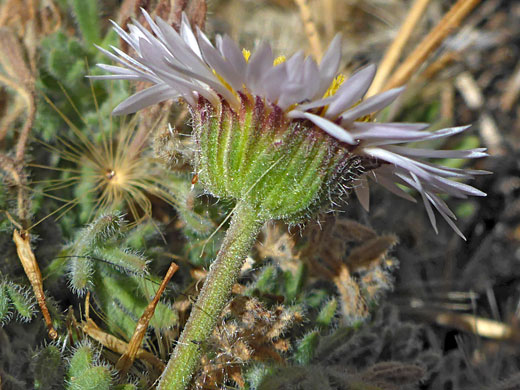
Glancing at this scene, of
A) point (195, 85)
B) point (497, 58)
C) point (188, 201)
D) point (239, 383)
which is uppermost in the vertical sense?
point (497, 58)

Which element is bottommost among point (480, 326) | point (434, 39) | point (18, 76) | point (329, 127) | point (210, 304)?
point (480, 326)

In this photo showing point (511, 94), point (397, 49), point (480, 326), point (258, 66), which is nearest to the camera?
point (258, 66)

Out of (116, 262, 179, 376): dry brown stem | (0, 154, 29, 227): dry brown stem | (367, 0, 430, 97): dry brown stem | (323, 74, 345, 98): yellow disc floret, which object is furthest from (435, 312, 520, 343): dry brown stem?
(0, 154, 29, 227): dry brown stem

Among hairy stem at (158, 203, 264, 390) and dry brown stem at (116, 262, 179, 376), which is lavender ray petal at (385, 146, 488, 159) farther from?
dry brown stem at (116, 262, 179, 376)

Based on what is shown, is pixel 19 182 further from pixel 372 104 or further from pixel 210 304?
pixel 372 104

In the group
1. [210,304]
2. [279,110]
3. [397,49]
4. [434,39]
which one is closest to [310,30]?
[397,49]

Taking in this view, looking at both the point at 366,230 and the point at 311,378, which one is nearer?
the point at 311,378

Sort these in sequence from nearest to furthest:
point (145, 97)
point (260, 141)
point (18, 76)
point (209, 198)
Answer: point (260, 141) < point (145, 97) < point (209, 198) < point (18, 76)

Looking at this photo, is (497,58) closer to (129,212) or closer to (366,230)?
(366,230)

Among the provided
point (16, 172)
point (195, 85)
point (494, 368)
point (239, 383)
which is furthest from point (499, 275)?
point (16, 172)
